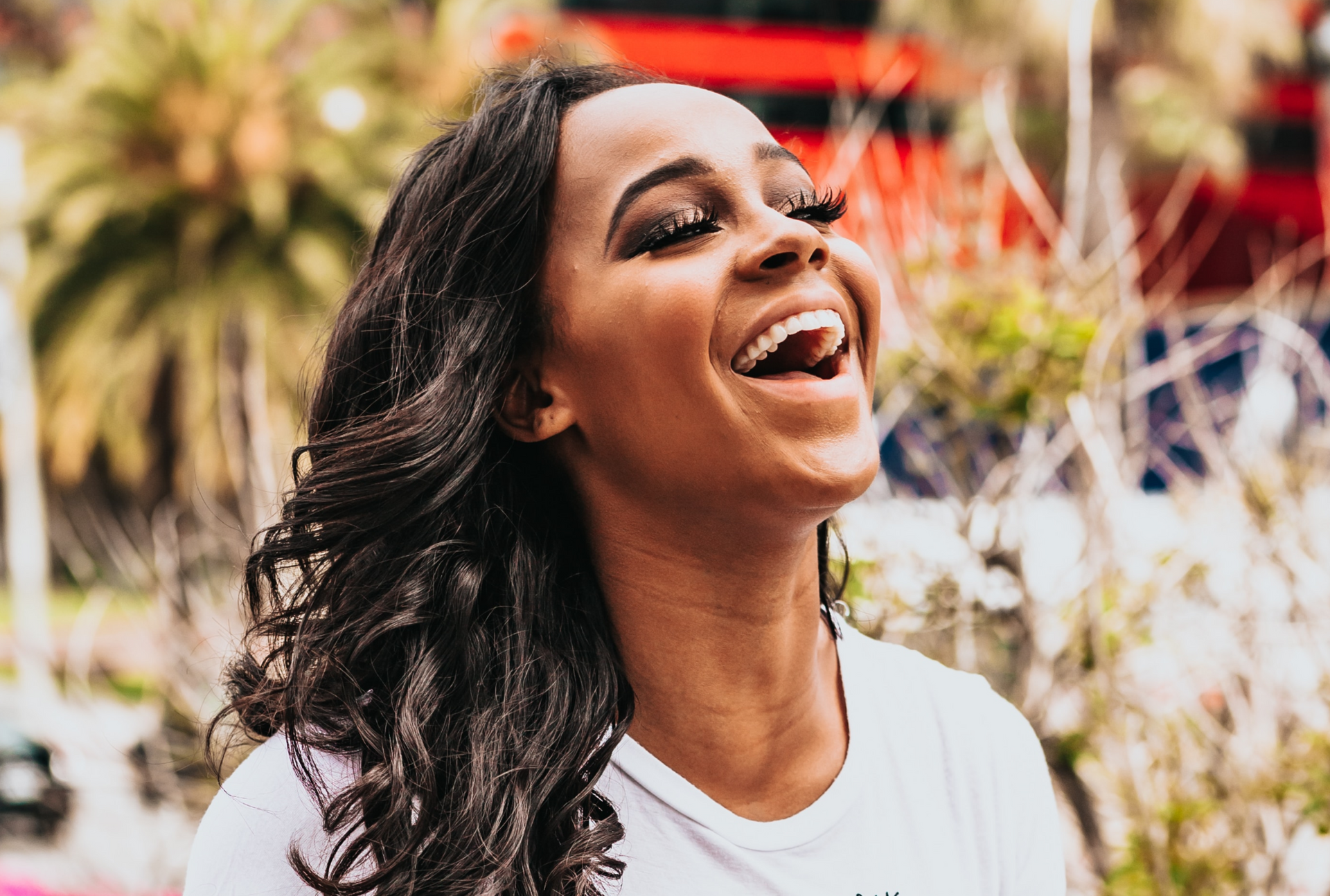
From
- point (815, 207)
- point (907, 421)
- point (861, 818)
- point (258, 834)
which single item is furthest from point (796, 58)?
point (258, 834)

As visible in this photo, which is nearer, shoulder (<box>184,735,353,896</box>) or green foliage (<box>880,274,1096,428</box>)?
shoulder (<box>184,735,353,896</box>)

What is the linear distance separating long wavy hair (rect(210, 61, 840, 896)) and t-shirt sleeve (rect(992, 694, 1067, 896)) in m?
0.56

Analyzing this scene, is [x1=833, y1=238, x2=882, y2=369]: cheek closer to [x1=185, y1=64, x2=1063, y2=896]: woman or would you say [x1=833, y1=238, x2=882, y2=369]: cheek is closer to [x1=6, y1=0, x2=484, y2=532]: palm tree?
[x1=185, y1=64, x2=1063, y2=896]: woman

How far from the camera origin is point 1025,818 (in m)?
1.74

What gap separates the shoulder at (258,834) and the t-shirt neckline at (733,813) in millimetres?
369

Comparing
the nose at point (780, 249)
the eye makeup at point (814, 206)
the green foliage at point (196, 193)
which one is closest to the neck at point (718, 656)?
the nose at point (780, 249)

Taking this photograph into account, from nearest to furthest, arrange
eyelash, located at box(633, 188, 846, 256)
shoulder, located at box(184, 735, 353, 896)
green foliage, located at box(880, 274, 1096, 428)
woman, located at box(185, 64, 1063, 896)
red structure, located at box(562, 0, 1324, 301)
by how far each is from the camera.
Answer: shoulder, located at box(184, 735, 353, 896) < woman, located at box(185, 64, 1063, 896) < eyelash, located at box(633, 188, 846, 256) < green foliage, located at box(880, 274, 1096, 428) < red structure, located at box(562, 0, 1324, 301)

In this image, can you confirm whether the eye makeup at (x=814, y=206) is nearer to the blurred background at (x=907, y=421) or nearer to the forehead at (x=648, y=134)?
the forehead at (x=648, y=134)

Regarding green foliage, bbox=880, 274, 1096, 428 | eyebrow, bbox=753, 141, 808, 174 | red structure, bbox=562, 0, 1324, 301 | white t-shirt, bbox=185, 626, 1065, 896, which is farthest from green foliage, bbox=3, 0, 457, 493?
white t-shirt, bbox=185, 626, 1065, 896

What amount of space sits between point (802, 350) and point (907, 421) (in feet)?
8.94

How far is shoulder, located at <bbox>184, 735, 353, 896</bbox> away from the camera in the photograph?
55.1 inches

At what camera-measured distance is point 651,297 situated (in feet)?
5.17

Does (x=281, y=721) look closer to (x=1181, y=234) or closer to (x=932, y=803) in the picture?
(x=932, y=803)

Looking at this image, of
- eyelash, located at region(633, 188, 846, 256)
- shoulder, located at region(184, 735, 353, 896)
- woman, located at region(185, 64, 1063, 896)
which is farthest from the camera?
eyelash, located at region(633, 188, 846, 256)
